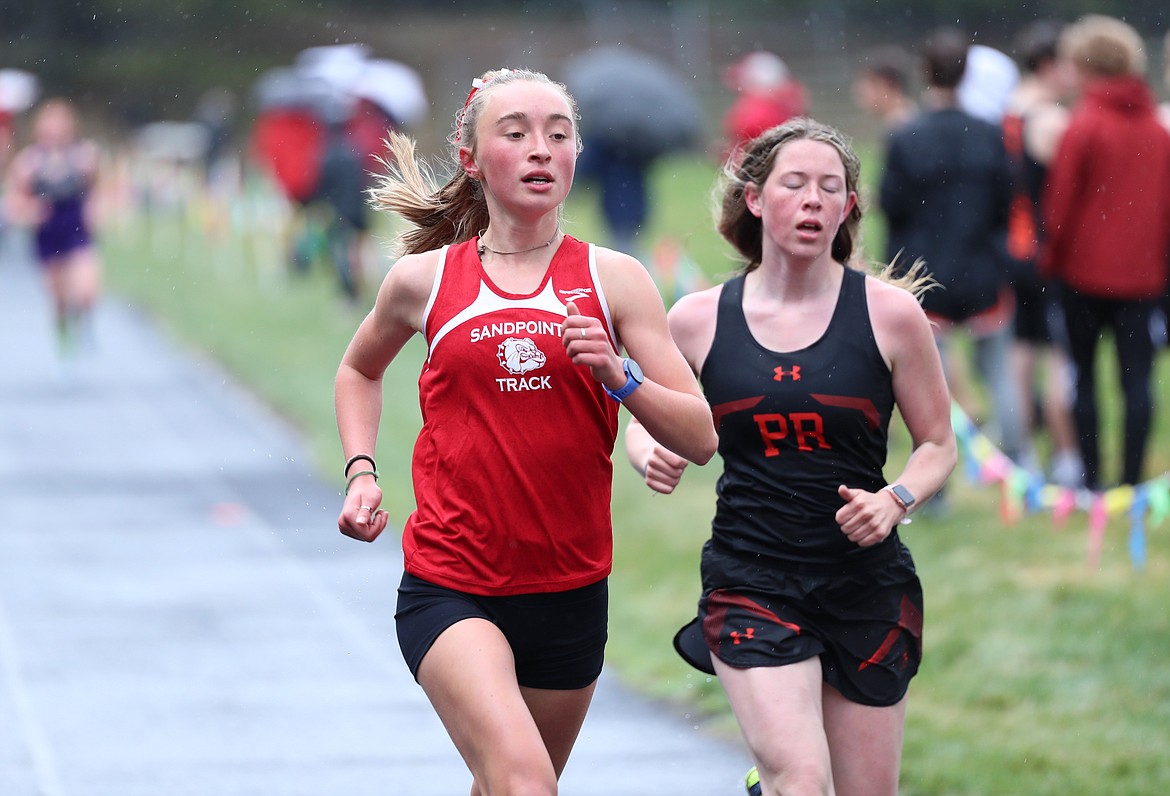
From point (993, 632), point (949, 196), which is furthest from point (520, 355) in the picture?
point (949, 196)

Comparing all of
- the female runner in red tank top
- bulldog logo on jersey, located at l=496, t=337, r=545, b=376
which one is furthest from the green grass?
bulldog logo on jersey, located at l=496, t=337, r=545, b=376

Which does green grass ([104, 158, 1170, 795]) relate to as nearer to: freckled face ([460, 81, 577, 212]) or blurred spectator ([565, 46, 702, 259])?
freckled face ([460, 81, 577, 212])

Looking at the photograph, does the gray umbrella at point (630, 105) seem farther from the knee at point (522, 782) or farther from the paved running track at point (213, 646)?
the knee at point (522, 782)

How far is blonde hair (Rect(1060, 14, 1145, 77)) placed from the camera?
27.5 feet

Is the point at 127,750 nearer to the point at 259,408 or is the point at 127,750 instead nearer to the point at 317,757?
the point at 317,757

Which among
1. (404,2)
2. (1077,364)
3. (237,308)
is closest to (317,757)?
(1077,364)

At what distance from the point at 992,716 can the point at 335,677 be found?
271 cm

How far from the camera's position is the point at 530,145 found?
3.76m

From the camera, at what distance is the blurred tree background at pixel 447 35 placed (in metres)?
43.8

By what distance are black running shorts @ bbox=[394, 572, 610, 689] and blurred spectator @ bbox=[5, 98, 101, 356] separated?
42.8 ft

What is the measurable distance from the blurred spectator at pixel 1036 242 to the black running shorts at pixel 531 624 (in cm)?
585

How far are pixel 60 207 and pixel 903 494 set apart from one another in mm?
13404

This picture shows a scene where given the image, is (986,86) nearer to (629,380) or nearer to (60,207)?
(629,380)

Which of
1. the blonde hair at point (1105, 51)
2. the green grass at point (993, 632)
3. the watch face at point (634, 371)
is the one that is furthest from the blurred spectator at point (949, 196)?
the watch face at point (634, 371)
